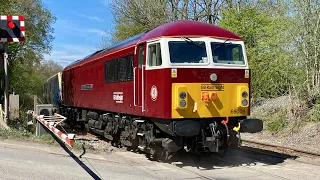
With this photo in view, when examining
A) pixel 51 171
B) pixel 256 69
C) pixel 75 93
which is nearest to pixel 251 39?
pixel 256 69

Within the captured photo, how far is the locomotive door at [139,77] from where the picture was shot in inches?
360

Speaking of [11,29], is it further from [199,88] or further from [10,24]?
[199,88]

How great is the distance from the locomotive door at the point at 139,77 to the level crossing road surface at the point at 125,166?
1418mm

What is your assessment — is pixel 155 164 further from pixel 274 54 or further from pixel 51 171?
pixel 274 54

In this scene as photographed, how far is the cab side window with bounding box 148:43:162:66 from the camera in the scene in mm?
8613

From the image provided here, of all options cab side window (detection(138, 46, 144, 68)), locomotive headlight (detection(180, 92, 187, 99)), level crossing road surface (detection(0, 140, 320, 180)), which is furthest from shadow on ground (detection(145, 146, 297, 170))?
cab side window (detection(138, 46, 144, 68))

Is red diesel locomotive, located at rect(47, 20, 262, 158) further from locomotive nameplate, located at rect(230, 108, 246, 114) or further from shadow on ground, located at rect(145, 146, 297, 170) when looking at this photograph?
shadow on ground, located at rect(145, 146, 297, 170)

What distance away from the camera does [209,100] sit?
Result: 8523 millimetres

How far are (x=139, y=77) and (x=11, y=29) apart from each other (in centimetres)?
476

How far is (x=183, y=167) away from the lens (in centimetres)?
884

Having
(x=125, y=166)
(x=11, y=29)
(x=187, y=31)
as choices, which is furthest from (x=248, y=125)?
(x=11, y=29)

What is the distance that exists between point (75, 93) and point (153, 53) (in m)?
9.51

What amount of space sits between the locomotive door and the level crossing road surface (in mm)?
1418

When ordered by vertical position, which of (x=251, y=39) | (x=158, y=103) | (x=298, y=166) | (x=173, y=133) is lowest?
(x=298, y=166)
